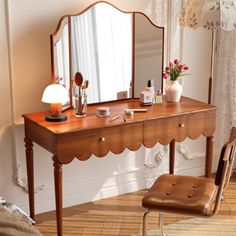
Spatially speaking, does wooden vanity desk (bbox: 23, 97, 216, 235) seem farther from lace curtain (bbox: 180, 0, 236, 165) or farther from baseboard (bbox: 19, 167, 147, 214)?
lace curtain (bbox: 180, 0, 236, 165)

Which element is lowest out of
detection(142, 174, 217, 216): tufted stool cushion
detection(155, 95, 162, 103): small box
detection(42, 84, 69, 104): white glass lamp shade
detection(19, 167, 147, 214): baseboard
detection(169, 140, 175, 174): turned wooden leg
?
detection(19, 167, 147, 214): baseboard

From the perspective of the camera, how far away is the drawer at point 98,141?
2844 millimetres

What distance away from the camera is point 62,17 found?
10.2ft

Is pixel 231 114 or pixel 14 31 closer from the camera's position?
pixel 14 31

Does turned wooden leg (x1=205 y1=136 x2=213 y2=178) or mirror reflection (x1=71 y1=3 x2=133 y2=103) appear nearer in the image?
mirror reflection (x1=71 y1=3 x2=133 y2=103)

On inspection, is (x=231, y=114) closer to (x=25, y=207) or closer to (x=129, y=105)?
(x=129, y=105)

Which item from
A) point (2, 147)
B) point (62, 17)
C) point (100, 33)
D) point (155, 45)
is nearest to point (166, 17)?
point (155, 45)

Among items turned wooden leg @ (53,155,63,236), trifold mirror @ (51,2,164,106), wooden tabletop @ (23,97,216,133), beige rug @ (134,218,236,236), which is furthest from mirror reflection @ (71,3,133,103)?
beige rug @ (134,218,236,236)

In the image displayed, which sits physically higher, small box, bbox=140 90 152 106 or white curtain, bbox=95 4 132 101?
white curtain, bbox=95 4 132 101

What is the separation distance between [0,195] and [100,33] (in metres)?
1.21

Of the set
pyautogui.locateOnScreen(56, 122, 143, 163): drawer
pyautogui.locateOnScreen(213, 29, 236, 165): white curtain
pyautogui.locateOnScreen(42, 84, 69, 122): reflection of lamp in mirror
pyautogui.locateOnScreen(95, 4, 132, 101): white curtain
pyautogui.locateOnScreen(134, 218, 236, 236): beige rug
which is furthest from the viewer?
pyautogui.locateOnScreen(213, 29, 236, 165): white curtain

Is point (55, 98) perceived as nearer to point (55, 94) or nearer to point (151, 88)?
point (55, 94)

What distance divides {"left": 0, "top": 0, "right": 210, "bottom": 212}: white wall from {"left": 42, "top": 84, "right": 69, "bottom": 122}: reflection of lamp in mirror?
0.98ft

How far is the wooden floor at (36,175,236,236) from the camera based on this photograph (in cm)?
325
